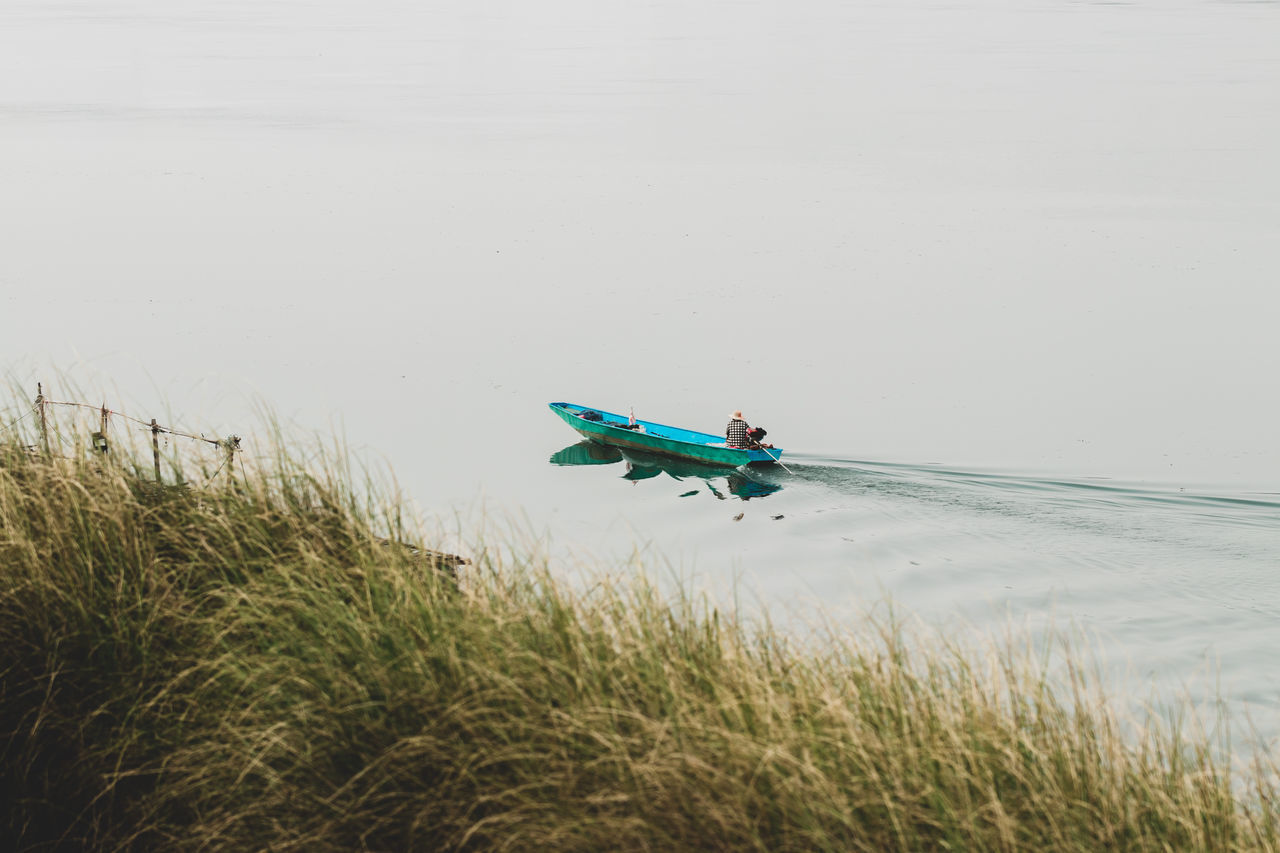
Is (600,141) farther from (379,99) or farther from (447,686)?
(447,686)

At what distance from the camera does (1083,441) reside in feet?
68.4

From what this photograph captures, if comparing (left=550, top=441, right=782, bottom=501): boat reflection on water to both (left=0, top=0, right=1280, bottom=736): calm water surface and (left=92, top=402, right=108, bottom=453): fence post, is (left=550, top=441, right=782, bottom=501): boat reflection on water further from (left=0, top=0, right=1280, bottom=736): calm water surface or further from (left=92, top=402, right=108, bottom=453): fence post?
(left=92, top=402, right=108, bottom=453): fence post

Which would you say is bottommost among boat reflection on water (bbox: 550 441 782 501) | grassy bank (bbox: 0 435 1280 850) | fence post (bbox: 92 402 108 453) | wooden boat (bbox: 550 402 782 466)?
grassy bank (bbox: 0 435 1280 850)

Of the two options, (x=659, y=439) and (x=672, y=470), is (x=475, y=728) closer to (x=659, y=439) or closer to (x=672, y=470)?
(x=659, y=439)

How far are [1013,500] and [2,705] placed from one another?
46.3 ft

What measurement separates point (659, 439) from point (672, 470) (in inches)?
23.8

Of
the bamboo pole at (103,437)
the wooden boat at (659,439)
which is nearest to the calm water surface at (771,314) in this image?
the wooden boat at (659,439)

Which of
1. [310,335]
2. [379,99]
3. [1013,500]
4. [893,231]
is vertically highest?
[379,99]

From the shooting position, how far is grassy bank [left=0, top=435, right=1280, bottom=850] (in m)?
5.10

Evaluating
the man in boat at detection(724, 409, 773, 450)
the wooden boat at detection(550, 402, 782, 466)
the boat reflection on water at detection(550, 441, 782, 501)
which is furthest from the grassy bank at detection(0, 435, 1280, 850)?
the wooden boat at detection(550, 402, 782, 466)

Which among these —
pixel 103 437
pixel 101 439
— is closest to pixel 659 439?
pixel 101 439

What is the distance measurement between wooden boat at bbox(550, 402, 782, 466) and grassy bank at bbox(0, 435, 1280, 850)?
12732 millimetres

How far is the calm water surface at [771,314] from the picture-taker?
16.5 metres

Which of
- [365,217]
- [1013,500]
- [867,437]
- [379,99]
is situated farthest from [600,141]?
[1013,500]
